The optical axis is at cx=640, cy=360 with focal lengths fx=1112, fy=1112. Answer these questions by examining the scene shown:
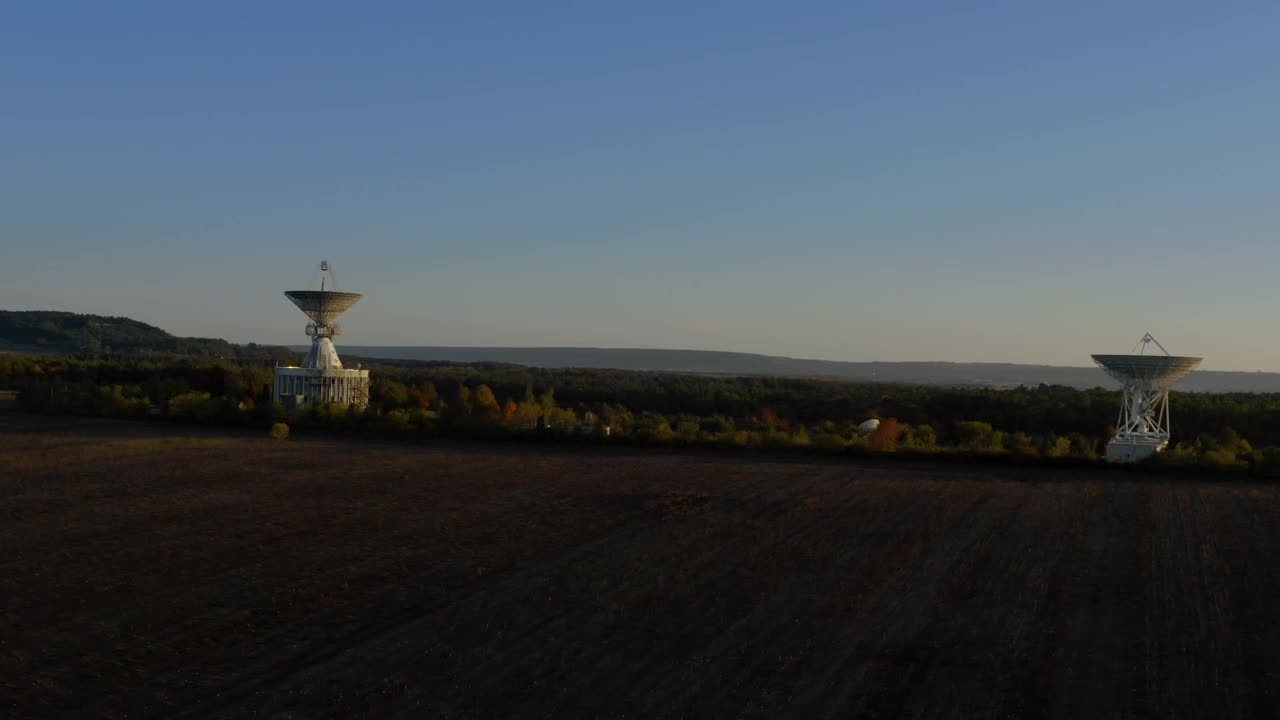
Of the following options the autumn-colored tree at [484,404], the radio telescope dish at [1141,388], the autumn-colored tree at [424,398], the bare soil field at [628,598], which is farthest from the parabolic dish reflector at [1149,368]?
the autumn-colored tree at [424,398]

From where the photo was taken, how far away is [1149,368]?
46406 mm

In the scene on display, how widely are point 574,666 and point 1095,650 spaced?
276 inches

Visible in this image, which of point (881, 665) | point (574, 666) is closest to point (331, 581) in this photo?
point (574, 666)

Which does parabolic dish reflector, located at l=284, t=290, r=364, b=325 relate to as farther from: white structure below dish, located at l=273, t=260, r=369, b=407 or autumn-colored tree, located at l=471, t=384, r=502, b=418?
autumn-colored tree, located at l=471, t=384, r=502, b=418

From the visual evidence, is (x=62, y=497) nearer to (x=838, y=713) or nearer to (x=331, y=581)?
(x=331, y=581)

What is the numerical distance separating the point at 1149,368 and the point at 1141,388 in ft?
3.53

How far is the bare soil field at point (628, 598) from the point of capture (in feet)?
42.4

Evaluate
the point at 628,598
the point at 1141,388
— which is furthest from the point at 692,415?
the point at 628,598

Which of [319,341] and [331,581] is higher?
[319,341]

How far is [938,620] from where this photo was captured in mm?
16312

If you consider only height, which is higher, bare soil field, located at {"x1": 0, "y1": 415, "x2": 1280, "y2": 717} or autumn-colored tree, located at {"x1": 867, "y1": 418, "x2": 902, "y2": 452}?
autumn-colored tree, located at {"x1": 867, "y1": 418, "x2": 902, "y2": 452}

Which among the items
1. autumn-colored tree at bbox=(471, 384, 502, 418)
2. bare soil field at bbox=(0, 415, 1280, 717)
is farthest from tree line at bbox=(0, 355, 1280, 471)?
bare soil field at bbox=(0, 415, 1280, 717)

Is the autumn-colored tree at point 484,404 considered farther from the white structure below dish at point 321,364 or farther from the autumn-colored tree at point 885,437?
the autumn-colored tree at point 885,437

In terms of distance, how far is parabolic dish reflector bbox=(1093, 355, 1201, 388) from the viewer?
45812 millimetres
